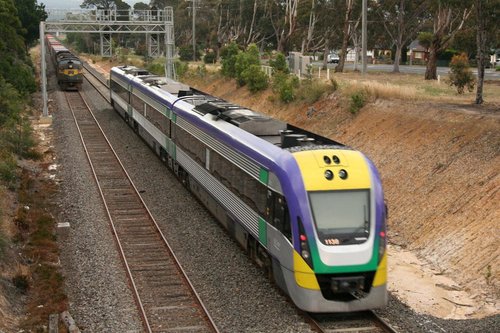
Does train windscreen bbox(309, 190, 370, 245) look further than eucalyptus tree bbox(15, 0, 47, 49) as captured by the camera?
No

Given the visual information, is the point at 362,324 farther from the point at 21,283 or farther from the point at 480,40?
the point at 480,40

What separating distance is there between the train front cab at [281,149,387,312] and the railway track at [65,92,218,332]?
2009mm

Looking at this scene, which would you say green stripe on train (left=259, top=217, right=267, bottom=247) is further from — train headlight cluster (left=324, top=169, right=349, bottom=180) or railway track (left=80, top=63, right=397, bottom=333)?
train headlight cluster (left=324, top=169, right=349, bottom=180)

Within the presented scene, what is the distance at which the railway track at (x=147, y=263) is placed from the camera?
13.6 meters

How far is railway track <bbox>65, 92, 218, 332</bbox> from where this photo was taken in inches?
534

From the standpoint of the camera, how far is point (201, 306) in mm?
14039

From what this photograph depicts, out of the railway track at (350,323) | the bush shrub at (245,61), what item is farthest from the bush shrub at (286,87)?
the railway track at (350,323)

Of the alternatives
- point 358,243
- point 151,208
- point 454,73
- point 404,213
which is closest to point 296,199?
point 358,243

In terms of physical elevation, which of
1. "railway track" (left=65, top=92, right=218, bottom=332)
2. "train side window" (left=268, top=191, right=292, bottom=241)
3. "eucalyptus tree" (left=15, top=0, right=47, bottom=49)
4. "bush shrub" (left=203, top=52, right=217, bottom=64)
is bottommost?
"railway track" (left=65, top=92, right=218, bottom=332)

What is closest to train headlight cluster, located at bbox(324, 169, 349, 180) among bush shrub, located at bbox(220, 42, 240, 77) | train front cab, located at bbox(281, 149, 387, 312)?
train front cab, located at bbox(281, 149, 387, 312)

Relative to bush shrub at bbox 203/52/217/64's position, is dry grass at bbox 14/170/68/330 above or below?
below

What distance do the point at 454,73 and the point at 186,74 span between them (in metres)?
35.7

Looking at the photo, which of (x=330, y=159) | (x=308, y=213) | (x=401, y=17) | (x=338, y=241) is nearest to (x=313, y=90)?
(x=330, y=159)

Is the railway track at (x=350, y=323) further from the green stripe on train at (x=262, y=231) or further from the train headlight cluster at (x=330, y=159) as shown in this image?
the train headlight cluster at (x=330, y=159)
